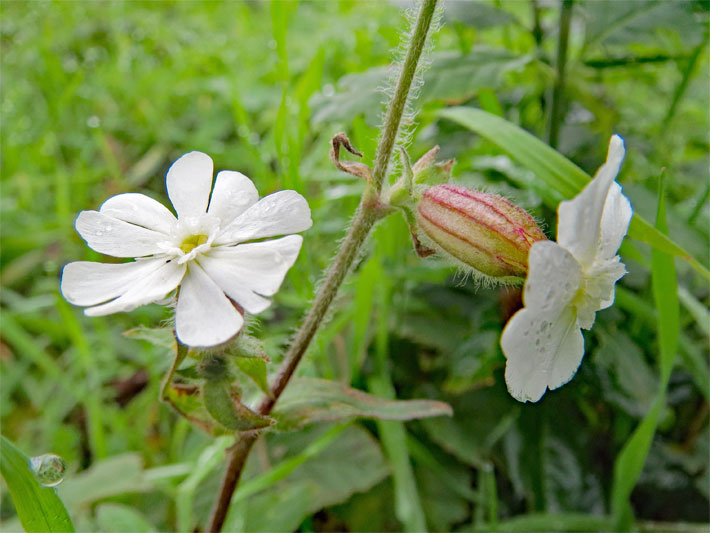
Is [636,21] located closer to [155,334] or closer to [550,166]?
[550,166]

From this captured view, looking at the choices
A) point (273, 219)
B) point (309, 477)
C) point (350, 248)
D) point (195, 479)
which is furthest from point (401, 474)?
point (273, 219)

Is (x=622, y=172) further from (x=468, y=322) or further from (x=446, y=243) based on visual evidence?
(x=446, y=243)

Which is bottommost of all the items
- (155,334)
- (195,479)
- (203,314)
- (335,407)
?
(195,479)

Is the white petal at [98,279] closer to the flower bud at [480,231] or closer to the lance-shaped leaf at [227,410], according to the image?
the lance-shaped leaf at [227,410]

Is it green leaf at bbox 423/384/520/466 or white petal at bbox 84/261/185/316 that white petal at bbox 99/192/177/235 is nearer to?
white petal at bbox 84/261/185/316

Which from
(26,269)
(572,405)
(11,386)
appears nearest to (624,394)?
(572,405)

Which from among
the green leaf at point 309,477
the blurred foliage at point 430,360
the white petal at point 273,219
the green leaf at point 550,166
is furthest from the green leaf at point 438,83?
the green leaf at point 309,477
